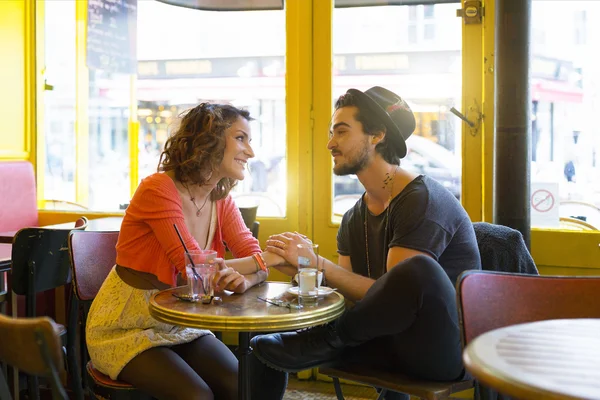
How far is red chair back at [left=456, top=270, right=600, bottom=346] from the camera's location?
1963 mm

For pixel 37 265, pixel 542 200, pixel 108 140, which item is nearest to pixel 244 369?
pixel 37 265

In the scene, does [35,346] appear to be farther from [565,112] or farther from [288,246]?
[565,112]

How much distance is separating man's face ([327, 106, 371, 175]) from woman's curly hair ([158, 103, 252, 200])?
39 centimetres

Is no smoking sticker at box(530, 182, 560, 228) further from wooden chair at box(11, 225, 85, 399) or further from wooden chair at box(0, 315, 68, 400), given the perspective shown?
wooden chair at box(0, 315, 68, 400)

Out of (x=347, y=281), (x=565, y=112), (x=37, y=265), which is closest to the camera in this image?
(x=347, y=281)

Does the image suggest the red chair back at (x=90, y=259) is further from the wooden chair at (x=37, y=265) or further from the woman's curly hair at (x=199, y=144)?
the woman's curly hair at (x=199, y=144)

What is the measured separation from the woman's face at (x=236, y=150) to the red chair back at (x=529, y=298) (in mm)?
1044

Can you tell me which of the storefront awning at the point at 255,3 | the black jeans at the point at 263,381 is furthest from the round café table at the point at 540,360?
the storefront awning at the point at 255,3

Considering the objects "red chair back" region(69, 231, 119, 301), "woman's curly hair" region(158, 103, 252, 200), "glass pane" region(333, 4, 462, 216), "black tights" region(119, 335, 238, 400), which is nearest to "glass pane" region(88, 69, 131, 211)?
"glass pane" region(333, 4, 462, 216)

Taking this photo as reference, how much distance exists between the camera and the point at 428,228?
2447 millimetres

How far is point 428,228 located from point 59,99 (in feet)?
10.3

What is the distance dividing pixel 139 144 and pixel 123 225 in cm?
212

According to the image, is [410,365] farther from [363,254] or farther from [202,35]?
[202,35]

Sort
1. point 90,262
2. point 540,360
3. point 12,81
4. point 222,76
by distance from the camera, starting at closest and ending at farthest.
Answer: point 540,360 < point 90,262 < point 222,76 < point 12,81
